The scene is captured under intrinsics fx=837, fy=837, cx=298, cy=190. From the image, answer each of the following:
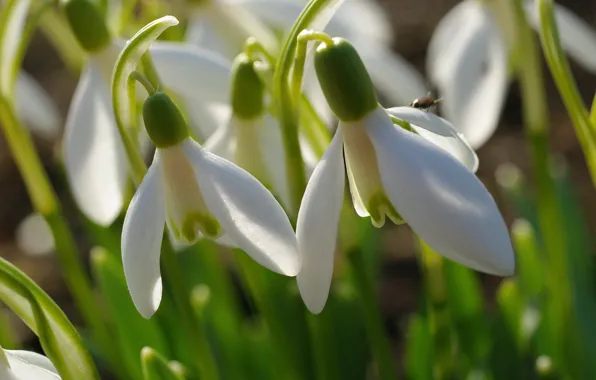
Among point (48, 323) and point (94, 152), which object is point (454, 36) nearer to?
point (94, 152)

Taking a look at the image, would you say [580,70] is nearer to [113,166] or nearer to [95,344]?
[95,344]

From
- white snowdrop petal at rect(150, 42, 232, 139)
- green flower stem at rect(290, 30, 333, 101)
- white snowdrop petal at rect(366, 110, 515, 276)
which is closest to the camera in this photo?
white snowdrop petal at rect(366, 110, 515, 276)

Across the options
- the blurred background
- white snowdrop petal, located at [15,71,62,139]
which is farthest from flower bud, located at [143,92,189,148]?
the blurred background

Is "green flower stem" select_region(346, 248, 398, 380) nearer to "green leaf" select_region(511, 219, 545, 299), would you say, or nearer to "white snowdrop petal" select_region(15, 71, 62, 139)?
"green leaf" select_region(511, 219, 545, 299)

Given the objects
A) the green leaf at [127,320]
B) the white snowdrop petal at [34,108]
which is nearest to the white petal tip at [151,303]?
the green leaf at [127,320]

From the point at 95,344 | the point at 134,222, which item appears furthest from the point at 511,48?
the point at 95,344

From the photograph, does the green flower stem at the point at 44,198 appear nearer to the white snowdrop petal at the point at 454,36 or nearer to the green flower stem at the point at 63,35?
the green flower stem at the point at 63,35

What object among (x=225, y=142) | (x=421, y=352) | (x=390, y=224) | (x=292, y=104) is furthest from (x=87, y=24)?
(x=390, y=224)
